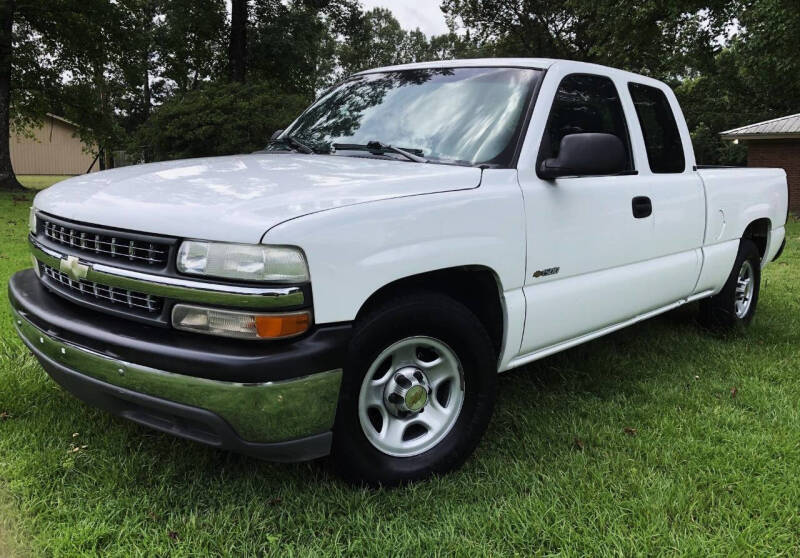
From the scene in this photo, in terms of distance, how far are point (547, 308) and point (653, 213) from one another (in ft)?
3.75

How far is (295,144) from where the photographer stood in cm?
378

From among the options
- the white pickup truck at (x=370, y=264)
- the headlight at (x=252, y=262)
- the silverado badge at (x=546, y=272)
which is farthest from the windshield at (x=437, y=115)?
the headlight at (x=252, y=262)

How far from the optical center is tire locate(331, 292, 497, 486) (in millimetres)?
2465

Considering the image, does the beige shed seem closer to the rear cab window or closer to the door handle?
the rear cab window

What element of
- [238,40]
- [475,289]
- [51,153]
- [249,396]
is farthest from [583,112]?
[51,153]

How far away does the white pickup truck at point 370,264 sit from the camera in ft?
7.25

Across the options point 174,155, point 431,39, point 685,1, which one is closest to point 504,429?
point 174,155

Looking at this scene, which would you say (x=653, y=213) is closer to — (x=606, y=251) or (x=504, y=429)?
(x=606, y=251)

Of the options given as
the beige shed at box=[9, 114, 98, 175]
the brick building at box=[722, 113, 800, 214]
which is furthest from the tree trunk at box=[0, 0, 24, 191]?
the brick building at box=[722, 113, 800, 214]

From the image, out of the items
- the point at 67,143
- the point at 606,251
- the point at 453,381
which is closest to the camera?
the point at 453,381

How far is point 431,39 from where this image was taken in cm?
→ 6397

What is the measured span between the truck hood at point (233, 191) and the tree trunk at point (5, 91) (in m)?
19.7

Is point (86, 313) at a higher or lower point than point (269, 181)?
lower

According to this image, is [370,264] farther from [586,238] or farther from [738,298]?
[738,298]
